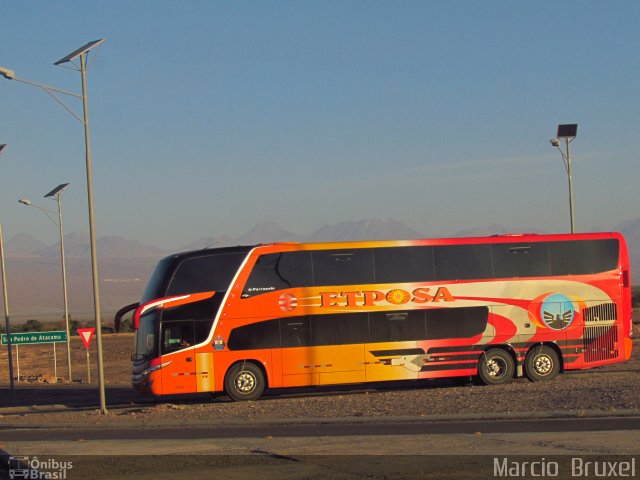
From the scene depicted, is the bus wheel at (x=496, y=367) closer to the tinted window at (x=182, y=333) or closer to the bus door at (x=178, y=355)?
the tinted window at (x=182, y=333)

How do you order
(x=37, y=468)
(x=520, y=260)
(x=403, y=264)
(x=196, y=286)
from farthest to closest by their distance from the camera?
(x=520, y=260) → (x=403, y=264) → (x=196, y=286) → (x=37, y=468)

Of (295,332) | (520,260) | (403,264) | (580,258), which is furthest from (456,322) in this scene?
(295,332)

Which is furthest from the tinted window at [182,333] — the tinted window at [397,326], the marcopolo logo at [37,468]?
the marcopolo logo at [37,468]

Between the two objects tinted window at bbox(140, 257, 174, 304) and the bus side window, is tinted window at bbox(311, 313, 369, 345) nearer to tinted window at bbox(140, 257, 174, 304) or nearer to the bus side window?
the bus side window

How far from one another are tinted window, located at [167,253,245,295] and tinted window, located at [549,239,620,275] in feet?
27.5

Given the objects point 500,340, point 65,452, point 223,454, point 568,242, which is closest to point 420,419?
point 223,454

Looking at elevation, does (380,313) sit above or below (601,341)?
above

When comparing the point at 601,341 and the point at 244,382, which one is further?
the point at 601,341

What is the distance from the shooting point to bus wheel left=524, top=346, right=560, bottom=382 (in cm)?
2509

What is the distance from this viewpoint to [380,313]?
24.2 m

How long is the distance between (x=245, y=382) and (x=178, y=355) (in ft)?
5.94

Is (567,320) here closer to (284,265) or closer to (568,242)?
(568,242)

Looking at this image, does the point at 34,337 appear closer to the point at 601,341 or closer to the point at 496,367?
the point at 496,367

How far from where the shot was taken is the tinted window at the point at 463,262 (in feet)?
80.7
